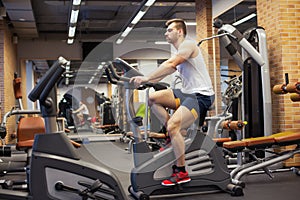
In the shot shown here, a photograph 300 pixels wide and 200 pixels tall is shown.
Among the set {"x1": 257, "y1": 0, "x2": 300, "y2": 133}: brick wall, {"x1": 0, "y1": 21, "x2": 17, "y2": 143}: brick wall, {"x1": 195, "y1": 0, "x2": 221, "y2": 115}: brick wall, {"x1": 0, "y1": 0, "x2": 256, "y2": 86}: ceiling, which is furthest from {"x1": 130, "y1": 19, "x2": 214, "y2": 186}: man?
{"x1": 0, "y1": 21, "x2": 17, "y2": 143}: brick wall

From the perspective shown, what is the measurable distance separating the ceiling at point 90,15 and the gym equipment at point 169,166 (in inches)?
157

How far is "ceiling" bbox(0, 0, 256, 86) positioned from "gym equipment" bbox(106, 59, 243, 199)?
3.99m

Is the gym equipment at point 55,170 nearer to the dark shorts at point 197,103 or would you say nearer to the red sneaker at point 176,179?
the red sneaker at point 176,179

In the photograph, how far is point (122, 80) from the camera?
264cm

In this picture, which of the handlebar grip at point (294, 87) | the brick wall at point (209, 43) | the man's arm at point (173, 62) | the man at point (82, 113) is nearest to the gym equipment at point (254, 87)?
the handlebar grip at point (294, 87)

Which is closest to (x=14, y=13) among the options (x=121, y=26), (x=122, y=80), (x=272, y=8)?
(x=121, y=26)

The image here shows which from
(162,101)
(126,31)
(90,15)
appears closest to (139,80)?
(162,101)

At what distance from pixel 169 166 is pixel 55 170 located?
102 centimetres

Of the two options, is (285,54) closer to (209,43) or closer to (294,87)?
(294,87)

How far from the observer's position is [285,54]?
4328mm

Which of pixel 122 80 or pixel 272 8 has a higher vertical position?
pixel 272 8

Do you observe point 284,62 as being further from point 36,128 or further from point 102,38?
point 102,38

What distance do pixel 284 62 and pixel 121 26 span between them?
6989mm

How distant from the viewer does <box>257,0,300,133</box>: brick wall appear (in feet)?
14.1
